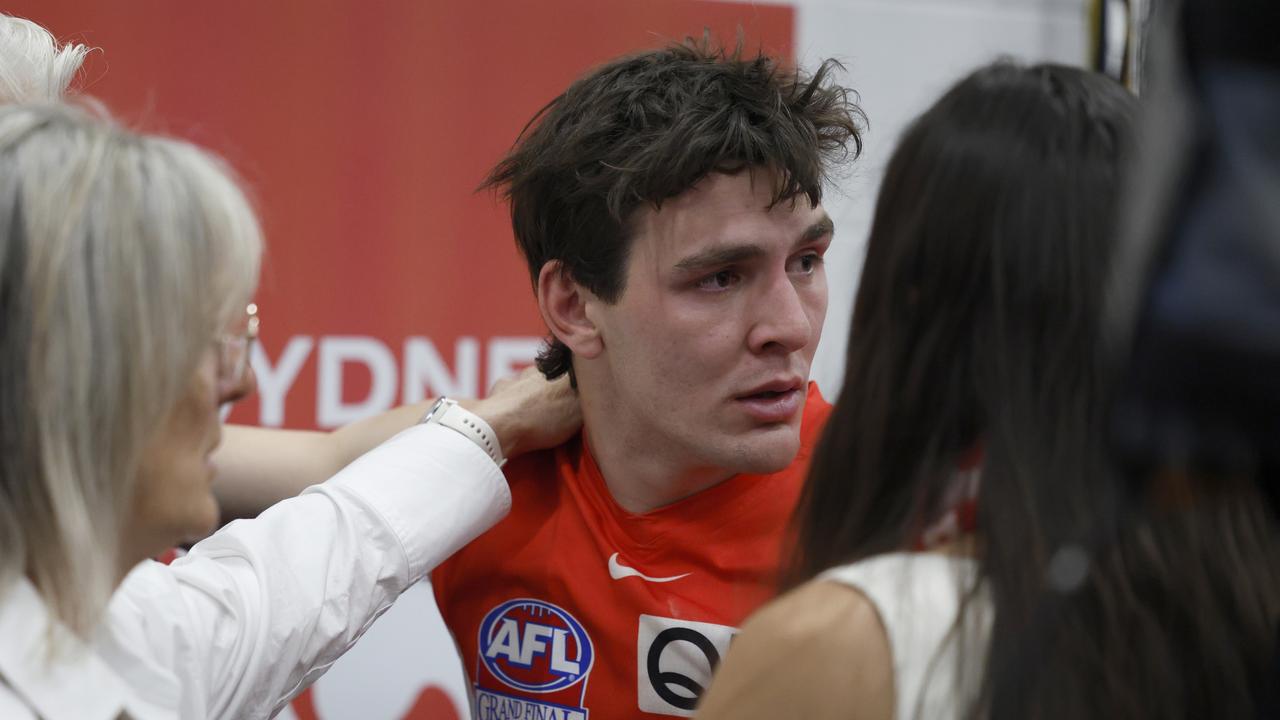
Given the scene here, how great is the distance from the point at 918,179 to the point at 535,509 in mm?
1161

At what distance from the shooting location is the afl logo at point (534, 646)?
186 centimetres

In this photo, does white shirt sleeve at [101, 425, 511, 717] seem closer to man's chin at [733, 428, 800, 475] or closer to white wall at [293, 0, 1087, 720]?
man's chin at [733, 428, 800, 475]

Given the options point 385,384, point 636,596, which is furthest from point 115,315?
point 385,384

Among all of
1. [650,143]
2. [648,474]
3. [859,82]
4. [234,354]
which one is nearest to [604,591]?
[648,474]

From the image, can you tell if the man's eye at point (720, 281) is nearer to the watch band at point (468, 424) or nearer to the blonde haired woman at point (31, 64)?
the watch band at point (468, 424)

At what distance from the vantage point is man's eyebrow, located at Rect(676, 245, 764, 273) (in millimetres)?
1851

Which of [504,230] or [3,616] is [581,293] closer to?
[504,230]

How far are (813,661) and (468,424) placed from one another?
1.04 m

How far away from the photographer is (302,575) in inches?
61.2

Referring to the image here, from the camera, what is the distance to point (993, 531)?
0.92m

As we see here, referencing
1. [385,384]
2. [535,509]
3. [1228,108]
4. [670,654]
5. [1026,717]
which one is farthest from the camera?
[385,384]

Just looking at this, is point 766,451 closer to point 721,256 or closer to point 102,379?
point 721,256

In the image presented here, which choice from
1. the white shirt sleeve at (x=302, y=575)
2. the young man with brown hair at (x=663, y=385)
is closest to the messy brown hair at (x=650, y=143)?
the young man with brown hair at (x=663, y=385)

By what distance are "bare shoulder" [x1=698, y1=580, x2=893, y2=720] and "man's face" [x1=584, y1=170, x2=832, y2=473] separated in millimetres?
899
